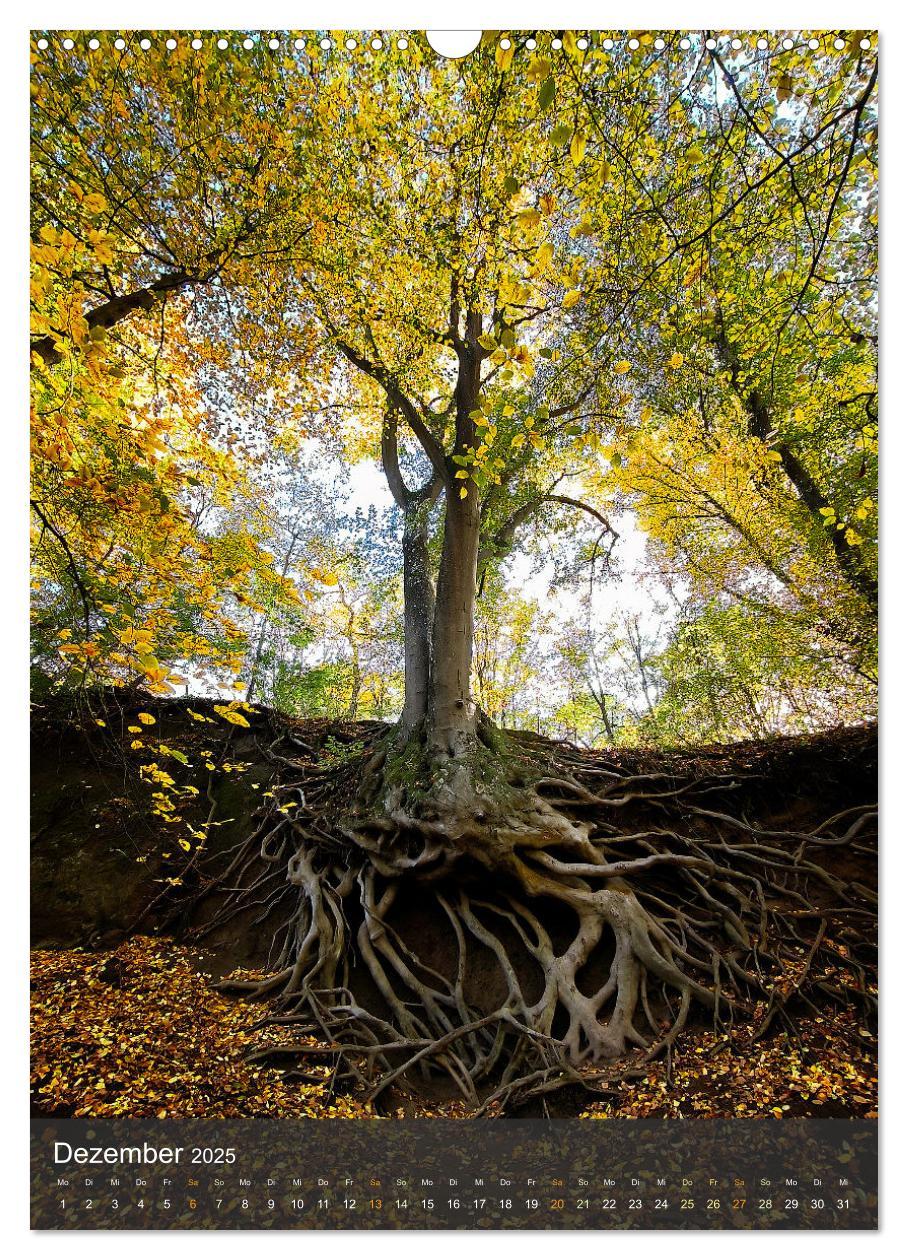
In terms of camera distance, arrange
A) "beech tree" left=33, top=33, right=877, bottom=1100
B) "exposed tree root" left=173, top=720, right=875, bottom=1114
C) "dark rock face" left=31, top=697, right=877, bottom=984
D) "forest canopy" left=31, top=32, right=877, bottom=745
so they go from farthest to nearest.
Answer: "dark rock face" left=31, top=697, right=877, bottom=984 < "exposed tree root" left=173, top=720, right=875, bottom=1114 < "beech tree" left=33, top=33, right=877, bottom=1100 < "forest canopy" left=31, top=32, right=877, bottom=745

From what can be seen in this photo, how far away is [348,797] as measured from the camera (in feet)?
11.0

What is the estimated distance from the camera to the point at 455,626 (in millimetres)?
3406

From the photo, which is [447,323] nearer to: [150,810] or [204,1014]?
[150,810]

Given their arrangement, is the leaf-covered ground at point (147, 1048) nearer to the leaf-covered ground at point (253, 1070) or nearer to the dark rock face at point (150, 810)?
the leaf-covered ground at point (253, 1070)

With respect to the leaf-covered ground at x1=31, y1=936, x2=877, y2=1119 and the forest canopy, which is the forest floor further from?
the forest canopy

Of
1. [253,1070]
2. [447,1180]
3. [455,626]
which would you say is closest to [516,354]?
[447,1180]

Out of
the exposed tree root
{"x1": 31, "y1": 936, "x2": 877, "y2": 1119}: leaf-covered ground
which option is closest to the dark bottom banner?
{"x1": 31, "y1": 936, "x2": 877, "y2": 1119}: leaf-covered ground

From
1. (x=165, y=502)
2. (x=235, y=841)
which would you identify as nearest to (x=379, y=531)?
(x=235, y=841)

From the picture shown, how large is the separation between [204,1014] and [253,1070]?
50cm

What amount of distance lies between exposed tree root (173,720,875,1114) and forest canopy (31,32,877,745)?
881mm

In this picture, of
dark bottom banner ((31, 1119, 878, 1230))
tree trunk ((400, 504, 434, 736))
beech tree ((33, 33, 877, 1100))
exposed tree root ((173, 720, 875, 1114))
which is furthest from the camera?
tree trunk ((400, 504, 434, 736))

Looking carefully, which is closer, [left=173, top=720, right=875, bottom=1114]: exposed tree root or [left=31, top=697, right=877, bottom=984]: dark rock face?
[left=173, top=720, right=875, bottom=1114]: exposed tree root

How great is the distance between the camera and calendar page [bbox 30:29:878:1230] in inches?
51.7

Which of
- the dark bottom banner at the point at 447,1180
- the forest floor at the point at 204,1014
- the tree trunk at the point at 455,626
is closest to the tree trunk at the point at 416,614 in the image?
the tree trunk at the point at 455,626
